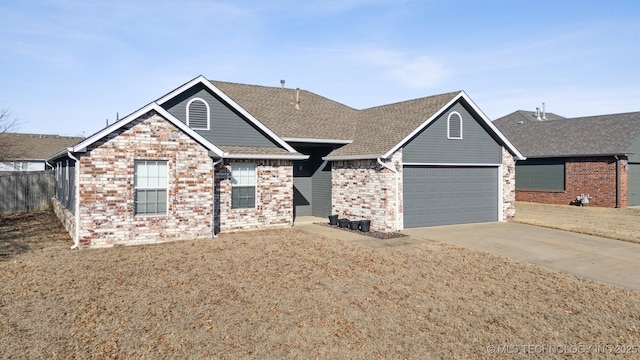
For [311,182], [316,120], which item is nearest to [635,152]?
[316,120]

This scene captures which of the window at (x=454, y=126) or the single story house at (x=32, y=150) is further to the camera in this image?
the single story house at (x=32, y=150)

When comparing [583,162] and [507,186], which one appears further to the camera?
[583,162]

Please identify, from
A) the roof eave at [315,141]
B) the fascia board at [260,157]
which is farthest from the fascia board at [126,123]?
the roof eave at [315,141]

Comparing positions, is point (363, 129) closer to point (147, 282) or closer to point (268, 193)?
point (268, 193)

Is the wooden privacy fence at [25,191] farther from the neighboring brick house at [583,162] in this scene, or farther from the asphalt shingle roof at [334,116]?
the neighboring brick house at [583,162]

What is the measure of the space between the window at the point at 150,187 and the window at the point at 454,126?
11729 millimetres

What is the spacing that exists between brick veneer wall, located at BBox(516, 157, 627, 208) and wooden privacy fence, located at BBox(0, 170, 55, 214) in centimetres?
3216

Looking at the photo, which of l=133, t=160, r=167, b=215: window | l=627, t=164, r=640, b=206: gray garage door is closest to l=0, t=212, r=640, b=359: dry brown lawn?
l=133, t=160, r=167, b=215: window

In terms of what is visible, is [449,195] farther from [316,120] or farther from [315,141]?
[316,120]

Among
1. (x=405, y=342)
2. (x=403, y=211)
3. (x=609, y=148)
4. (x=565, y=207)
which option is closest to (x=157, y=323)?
(x=405, y=342)

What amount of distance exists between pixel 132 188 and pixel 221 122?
15.7 feet

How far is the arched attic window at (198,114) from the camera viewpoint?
52.0ft

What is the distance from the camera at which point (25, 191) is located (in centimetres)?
2312

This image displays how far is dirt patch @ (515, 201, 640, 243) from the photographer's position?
1593 cm
